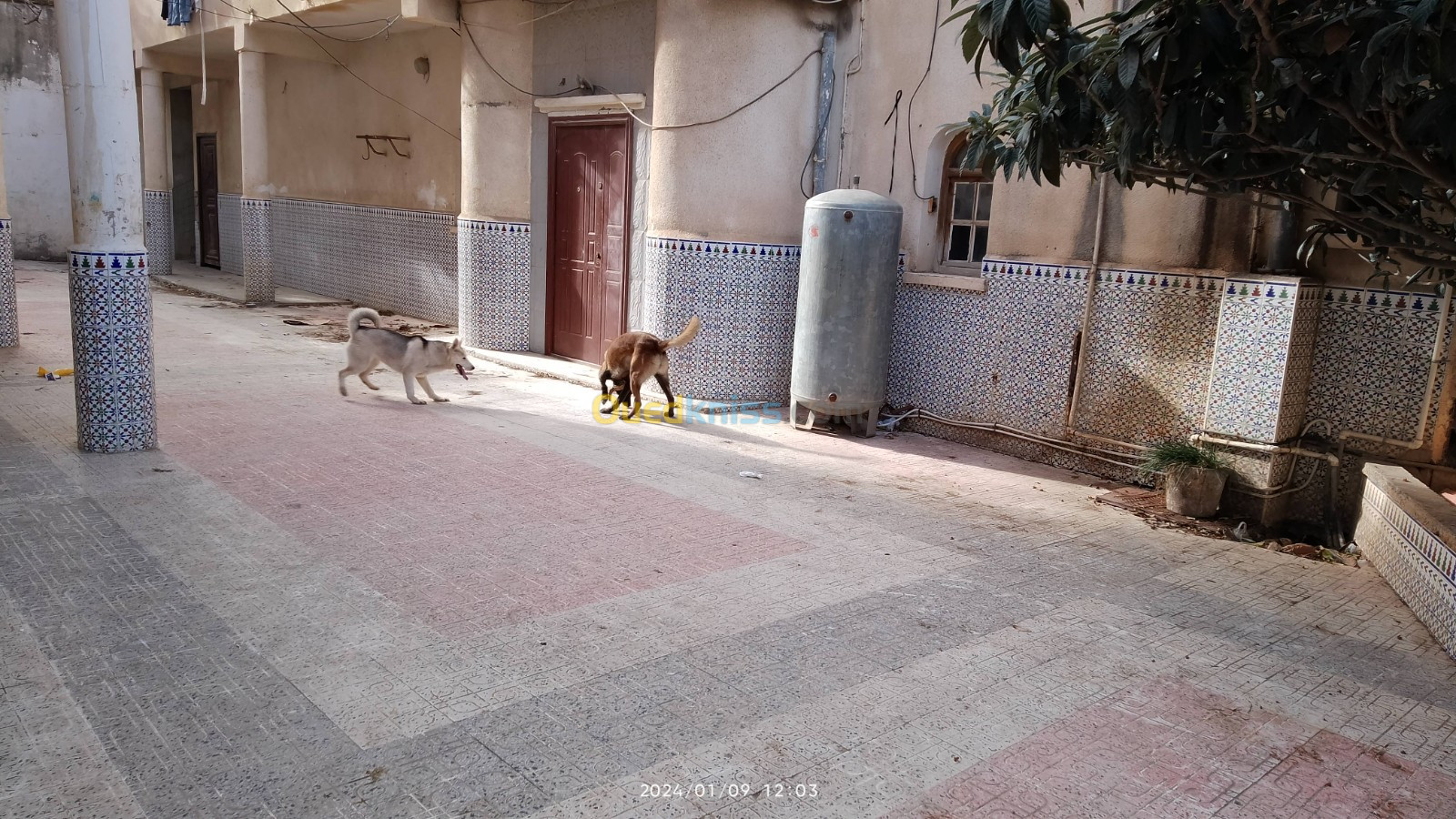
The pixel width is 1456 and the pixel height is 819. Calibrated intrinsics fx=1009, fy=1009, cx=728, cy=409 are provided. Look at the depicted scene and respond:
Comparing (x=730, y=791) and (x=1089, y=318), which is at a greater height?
(x=1089, y=318)

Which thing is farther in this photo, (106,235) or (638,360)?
(638,360)

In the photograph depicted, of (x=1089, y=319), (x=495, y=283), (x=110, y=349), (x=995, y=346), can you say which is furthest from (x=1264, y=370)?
(x=495, y=283)

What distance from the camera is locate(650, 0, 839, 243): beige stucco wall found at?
8.82m

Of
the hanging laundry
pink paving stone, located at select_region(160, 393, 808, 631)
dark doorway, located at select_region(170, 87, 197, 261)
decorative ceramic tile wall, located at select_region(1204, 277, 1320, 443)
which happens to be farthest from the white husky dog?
dark doorway, located at select_region(170, 87, 197, 261)

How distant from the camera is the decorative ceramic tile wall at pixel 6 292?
32.0 ft

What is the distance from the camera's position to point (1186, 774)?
340 centimetres

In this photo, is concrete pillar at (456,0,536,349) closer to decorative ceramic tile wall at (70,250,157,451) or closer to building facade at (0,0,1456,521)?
building facade at (0,0,1456,521)

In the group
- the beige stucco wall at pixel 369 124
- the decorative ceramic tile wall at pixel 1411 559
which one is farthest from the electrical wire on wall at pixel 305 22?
the decorative ceramic tile wall at pixel 1411 559

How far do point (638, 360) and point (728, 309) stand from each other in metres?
1.20

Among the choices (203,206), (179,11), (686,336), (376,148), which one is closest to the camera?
(686,336)

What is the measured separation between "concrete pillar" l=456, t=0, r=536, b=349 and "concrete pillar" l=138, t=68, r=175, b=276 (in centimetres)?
914

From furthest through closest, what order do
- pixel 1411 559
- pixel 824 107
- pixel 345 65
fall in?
pixel 345 65
pixel 824 107
pixel 1411 559

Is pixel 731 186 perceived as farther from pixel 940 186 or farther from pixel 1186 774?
pixel 1186 774

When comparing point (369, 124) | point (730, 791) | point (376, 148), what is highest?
point (369, 124)
